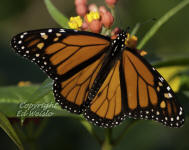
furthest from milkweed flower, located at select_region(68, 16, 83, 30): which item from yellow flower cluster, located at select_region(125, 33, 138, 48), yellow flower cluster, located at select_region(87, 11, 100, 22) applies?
yellow flower cluster, located at select_region(125, 33, 138, 48)

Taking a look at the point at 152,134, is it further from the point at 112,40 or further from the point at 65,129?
the point at 112,40

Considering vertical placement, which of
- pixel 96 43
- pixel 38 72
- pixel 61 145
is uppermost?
pixel 96 43

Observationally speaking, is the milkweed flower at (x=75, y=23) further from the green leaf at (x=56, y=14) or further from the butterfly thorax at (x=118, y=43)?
the butterfly thorax at (x=118, y=43)

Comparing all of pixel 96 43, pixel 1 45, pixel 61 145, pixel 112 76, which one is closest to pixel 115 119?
pixel 112 76

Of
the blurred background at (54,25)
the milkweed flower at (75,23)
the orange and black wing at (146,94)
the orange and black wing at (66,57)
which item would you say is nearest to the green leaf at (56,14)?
the milkweed flower at (75,23)

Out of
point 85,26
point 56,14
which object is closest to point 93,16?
point 85,26

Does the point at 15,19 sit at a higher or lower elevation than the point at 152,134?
higher

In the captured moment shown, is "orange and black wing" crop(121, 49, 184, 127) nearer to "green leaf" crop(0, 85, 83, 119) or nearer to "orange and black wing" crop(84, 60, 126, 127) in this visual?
"orange and black wing" crop(84, 60, 126, 127)
